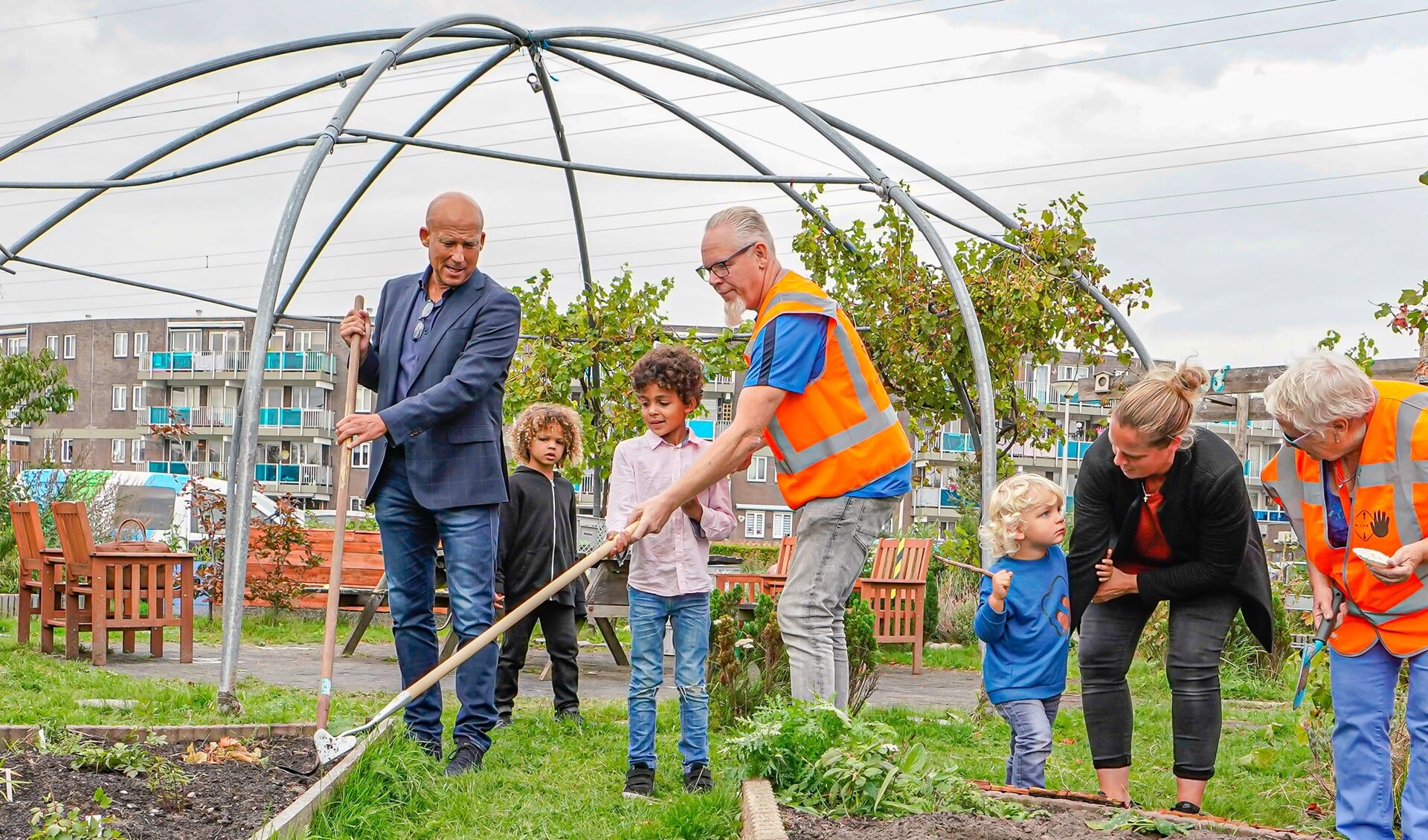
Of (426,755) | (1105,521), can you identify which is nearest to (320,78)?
(426,755)

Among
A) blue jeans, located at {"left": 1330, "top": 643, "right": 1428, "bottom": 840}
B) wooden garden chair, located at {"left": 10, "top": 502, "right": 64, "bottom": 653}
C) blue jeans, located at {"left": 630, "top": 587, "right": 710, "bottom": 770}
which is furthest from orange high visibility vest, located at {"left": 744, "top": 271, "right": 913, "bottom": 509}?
wooden garden chair, located at {"left": 10, "top": 502, "right": 64, "bottom": 653}

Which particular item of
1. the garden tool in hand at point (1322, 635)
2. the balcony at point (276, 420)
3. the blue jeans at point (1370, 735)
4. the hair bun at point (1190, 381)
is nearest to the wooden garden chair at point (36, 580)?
the hair bun at point (1190, 381)

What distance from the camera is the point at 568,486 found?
6645 mm

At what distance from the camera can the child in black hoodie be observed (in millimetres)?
6246

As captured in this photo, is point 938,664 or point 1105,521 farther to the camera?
point 938,664

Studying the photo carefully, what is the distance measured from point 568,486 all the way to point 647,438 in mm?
1976

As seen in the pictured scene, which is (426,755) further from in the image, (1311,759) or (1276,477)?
(1311,759)

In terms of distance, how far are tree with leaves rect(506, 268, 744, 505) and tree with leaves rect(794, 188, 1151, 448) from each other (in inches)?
64.3

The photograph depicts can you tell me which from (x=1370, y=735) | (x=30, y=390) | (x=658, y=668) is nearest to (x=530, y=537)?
(x=658, y=668)

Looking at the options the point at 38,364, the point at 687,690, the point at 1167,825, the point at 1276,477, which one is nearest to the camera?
the point at 1167,825

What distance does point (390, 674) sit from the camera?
27.7 feet

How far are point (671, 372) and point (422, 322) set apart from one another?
918 millimetres

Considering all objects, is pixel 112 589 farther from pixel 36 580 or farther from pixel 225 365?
pixel 225 365

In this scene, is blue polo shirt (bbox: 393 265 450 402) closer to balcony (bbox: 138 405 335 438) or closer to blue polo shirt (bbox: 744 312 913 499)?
blue polo shirt (bbox: 744 312 913 499)
